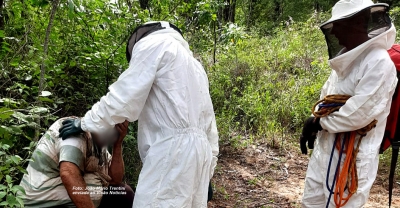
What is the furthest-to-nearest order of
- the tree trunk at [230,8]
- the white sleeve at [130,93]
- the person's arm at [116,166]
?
1. the tree trunk at [230,8]
2. the person's arm at [116,166]
3. the white sleeve at [130,93]

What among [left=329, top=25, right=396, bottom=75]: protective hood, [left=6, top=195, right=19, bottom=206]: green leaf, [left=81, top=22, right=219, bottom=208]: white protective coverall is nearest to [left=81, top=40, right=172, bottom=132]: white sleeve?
[left=81, top=22, right=219, bottom=208]: white protective coverall

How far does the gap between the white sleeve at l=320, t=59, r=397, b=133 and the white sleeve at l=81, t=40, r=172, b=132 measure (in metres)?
1.11

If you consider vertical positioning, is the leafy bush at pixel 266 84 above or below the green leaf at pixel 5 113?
below

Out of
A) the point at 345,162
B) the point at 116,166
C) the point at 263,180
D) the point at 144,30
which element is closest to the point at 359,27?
the point at 345,162

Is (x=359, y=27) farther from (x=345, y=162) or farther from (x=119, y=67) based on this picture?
(x=119, y=67)

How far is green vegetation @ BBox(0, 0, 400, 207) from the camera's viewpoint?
2357 mm

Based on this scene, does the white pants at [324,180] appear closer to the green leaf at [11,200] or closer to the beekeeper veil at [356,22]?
the beekeeper veil at [356,22]

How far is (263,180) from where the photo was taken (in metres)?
4.03

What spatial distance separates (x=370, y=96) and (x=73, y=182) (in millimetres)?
1737

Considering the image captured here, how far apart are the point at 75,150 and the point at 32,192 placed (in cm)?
35

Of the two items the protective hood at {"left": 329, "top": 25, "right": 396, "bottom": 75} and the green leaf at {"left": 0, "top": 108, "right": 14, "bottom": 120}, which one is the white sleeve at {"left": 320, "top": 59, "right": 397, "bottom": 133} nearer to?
the protective hood at {"left": 329, "top": 25, "right": 396, "bottom": 75}

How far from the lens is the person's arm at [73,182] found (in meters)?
2.02

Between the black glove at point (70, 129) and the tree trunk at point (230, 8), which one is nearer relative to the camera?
the black glove at point (70, 129)

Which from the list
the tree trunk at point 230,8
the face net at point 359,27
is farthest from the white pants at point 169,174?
the tree trunk at point 230,8
